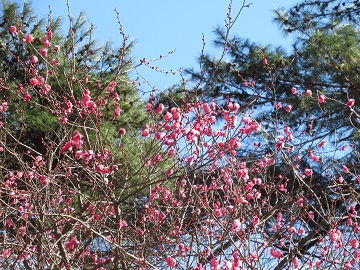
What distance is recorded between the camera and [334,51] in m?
6.48

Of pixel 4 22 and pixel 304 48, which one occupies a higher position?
pixel 304 48

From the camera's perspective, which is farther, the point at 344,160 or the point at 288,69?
the point at 288,69

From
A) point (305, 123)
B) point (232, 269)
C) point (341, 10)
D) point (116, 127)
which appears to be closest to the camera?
point (232, 269)

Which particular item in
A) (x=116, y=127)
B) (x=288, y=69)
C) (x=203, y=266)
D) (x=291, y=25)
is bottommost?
(x=203, y=266)

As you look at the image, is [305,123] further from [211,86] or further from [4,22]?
[4,22]

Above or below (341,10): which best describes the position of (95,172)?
below

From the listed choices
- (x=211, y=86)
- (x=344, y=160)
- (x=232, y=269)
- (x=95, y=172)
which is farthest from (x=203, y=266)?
(x=211, y=86)

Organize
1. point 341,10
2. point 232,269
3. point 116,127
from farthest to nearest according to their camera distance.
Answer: point 341,10 → point 116,127 → point 232,269

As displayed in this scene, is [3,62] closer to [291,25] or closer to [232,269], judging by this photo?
[291,25]

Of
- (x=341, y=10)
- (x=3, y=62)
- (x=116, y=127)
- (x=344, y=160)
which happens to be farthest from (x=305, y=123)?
(x=3, y=62)

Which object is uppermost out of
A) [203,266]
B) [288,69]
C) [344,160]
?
[288,69]

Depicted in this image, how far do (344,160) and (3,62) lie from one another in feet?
12.3

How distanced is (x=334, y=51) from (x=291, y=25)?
0.85m

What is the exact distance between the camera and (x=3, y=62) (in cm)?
634
